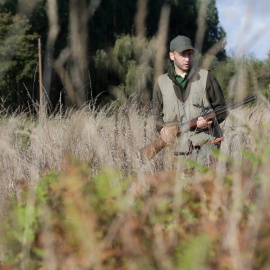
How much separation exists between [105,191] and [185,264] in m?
0.80

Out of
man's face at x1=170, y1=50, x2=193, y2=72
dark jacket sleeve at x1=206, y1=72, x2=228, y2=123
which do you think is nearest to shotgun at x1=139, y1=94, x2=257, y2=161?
dark jacket sleeve at x1=206, y1=72, x2=228, y2=123

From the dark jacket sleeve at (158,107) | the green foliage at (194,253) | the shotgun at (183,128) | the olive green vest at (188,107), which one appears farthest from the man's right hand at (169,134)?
the green foliage at (194,253)

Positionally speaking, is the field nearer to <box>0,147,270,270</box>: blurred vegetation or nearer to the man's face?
<box>0,147,270,270</box>: blurred vegetation

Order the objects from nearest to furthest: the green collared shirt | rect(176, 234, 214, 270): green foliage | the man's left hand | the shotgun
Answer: rect(176, 234, 214, 270): green foliage
the shotgun
the man's left hand
the green collared shirt

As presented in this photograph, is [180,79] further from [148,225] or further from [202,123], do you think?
[148,225]

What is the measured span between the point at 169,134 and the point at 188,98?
493 mm

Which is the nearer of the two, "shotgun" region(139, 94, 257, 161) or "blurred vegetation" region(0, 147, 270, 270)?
"blurred vegetation" region(0, 147, 270, 270)

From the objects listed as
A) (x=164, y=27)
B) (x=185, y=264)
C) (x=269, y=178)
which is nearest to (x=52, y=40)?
(x=164, y=27)

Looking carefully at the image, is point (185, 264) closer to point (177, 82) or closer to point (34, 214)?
point (34, 214)

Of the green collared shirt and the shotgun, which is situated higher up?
the green collared shirt

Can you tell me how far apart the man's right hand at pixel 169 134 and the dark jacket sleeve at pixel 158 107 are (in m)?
0.30

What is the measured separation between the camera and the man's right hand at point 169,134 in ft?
14.4

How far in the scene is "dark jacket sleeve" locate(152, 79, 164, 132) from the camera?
4.86 meters

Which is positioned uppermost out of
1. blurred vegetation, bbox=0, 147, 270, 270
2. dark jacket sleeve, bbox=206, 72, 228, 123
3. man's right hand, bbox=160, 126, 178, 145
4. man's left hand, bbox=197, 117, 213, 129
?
dark jacket sleeve, bbox=206, 72, 228, 123
